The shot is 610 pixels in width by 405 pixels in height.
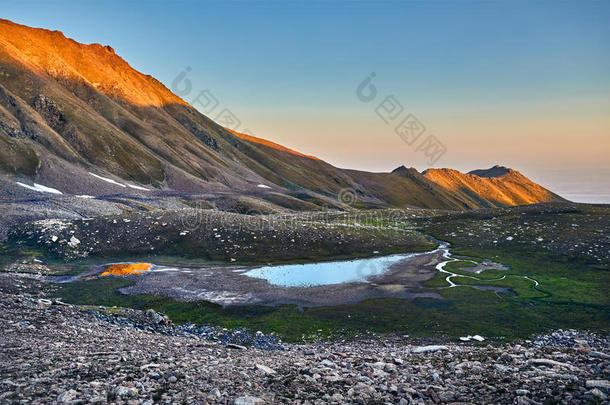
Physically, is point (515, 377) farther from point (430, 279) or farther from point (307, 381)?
point (430, 279)

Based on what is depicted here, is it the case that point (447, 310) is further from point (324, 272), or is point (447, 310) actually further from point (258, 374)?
point (258, 374)

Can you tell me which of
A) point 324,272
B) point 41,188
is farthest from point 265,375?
point 41,188

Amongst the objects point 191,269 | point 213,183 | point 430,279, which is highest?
point 213,183

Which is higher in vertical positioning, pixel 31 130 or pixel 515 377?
pixel 31 130

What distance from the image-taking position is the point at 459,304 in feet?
123

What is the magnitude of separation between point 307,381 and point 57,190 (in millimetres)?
134258

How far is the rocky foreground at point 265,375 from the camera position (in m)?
11.8

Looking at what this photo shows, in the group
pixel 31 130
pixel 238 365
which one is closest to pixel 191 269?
pixel 238 365

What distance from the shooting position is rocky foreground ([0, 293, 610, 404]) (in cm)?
1184

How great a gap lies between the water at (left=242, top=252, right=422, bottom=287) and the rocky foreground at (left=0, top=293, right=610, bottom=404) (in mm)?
24781

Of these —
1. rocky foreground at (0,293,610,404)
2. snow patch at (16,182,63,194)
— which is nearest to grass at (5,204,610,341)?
rocky foreground at (0,293,610,404)

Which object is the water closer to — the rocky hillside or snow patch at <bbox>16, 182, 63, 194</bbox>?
the rocky hillside

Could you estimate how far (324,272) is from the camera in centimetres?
5134

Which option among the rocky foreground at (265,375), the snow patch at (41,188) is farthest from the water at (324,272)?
the snow patch at (41,188)
